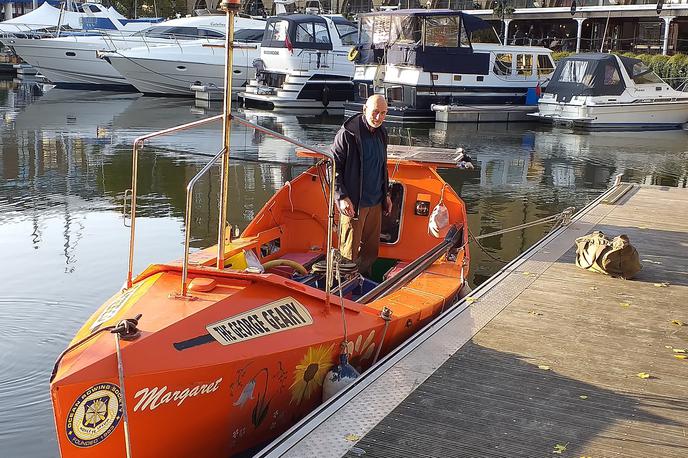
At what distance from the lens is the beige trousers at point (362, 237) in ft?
24.6

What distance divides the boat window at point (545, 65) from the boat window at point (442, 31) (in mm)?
4504

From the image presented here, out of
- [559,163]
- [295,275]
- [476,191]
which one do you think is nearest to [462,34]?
[559,163]

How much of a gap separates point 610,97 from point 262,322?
80.5ft

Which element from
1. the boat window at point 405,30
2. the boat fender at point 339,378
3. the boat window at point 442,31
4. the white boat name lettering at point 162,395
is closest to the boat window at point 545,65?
the boat window at point 442,31

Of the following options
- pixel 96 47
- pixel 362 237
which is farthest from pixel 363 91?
pixel 362 237

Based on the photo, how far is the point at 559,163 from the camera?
20.4 metres

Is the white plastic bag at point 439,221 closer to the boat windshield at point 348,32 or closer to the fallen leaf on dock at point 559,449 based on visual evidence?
the fallen leaf on dock at point 559,449

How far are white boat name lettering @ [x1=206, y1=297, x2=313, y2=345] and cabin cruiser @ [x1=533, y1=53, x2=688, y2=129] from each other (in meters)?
23.5

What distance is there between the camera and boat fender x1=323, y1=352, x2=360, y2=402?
5668 mm

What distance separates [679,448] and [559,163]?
16.3 meters

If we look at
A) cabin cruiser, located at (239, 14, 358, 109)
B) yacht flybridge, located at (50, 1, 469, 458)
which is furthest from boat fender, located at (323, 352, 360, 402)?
cabin cruiser, located at (239, 14, 358, 109)

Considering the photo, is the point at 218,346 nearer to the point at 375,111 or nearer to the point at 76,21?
the point at 375,111

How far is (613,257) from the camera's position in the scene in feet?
26.8

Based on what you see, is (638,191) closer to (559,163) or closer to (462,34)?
(559,163)
